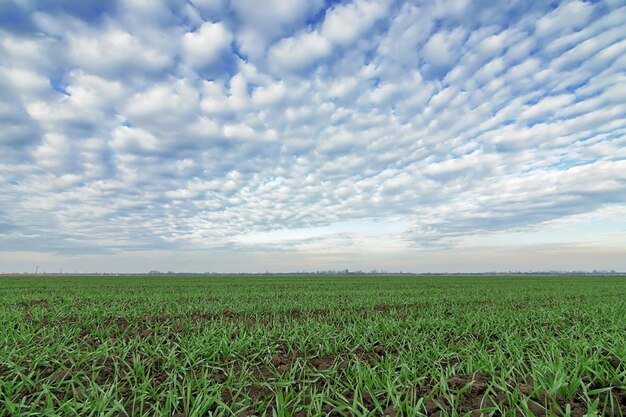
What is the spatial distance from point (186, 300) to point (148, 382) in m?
12.7

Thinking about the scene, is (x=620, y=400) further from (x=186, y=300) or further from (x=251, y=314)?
(x=186, y=300)

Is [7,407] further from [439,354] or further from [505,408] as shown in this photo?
[439,354]

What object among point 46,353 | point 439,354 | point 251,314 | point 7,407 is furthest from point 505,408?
point 251,314

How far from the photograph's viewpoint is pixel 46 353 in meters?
5.81

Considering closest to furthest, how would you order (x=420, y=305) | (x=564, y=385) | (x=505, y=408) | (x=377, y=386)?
(x=505, y=408) < (x=564, y=385) < (x=377, y=386) < (x=420, y=305)

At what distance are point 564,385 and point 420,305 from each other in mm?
10683

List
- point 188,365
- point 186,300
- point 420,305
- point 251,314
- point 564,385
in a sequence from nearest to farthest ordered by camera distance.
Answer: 1. point 564,385
2. point 188,365
3. point 251,314
4. point 420,305
5. point 186,300

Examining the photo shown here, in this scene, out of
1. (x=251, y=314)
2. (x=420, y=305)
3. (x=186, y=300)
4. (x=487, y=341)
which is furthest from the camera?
(x=186, y=300)

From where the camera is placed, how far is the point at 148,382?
4.35m

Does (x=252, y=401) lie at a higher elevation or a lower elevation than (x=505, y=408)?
lower

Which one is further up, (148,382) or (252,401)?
(148,382)

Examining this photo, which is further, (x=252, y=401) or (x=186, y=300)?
(x=186, y=300)

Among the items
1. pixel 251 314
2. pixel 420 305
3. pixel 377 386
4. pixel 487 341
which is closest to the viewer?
pixel 377 386

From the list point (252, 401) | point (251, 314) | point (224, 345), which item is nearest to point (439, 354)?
point (252, 401)
